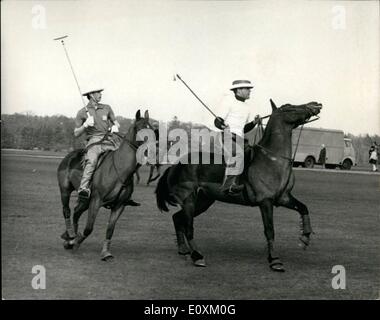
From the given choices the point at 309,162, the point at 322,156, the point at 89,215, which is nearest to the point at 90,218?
the point at 89,215

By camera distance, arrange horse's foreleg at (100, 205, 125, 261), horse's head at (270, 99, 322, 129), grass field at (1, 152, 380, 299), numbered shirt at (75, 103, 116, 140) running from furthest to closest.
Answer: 1. numbered shirt at (75, 103, 116, 140)
2. horse's foreleg at (100, 205, 125, 261)
3. horse's head at (270, 99, 322, 129)
4. grass field at (1, 152, 380, 299)

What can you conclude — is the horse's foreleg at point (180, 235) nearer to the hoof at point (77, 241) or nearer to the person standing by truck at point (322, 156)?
the hoof at point (77, 241)

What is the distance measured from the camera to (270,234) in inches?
450

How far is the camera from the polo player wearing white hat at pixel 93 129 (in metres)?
12.1

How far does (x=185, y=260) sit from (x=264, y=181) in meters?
1.92

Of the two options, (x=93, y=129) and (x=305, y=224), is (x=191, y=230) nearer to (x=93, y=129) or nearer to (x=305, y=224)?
(x=305, y=224)

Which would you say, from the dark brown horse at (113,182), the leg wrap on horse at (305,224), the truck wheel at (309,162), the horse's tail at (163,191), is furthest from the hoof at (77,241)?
the truck wheel at (309,162)

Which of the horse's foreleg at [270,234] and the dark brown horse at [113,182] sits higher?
the dark brown horse at [113,182]

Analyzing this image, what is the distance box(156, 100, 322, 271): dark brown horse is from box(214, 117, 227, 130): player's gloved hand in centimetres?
60

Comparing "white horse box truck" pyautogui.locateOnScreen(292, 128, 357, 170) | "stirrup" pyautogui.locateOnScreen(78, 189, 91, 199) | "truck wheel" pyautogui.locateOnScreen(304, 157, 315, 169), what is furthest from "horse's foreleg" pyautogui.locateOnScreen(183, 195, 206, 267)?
"truck wheel" pyautogui.locateOnScreen(304, 157, 315, 169)

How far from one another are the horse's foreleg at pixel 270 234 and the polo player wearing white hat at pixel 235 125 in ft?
1.68

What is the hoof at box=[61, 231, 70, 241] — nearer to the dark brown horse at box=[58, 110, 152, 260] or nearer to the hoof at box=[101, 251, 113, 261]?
the dark brown horse at box=[58, 110, 152, 260]

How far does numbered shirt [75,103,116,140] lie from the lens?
12405mm
